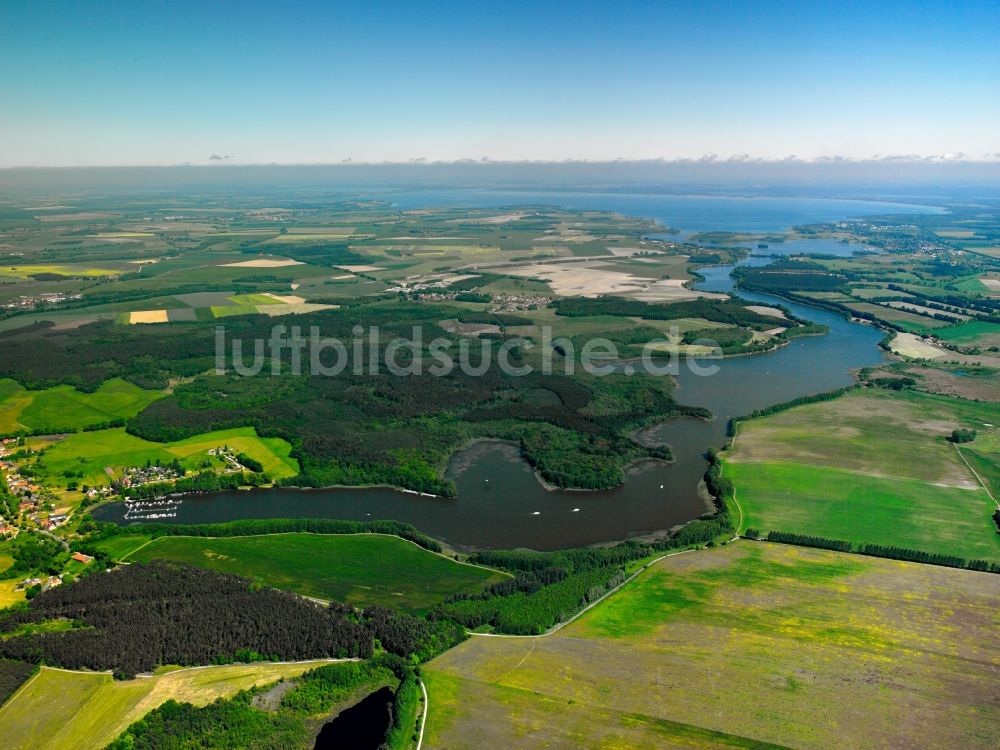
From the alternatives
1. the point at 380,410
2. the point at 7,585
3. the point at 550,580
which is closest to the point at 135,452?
the point at 7,585

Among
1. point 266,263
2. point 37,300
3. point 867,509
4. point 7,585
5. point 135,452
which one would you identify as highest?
point 266,263

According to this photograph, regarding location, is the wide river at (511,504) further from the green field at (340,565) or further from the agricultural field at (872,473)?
the agricultural field at (872,473)

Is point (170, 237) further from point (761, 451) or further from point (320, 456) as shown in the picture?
point (761, 451)

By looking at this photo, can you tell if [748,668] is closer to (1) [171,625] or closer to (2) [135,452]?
(1) [171,625]

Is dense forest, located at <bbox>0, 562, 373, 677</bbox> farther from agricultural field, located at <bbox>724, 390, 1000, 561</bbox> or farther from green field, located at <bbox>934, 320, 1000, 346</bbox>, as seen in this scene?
green field, located at <bbox>934, 320, 1000, 346</bbox>

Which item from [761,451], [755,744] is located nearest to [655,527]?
[761,451]
